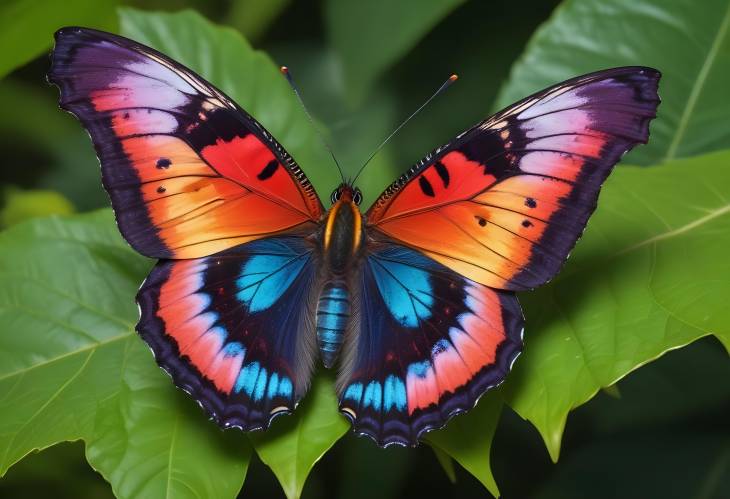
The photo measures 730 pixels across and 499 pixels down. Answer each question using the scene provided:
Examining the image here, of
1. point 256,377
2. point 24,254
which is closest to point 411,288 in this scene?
point 256,377

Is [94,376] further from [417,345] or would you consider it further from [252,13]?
[252,13]

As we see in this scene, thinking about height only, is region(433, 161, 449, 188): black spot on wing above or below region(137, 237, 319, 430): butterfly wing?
above

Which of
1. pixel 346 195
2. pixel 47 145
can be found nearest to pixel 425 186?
pixel 346 195

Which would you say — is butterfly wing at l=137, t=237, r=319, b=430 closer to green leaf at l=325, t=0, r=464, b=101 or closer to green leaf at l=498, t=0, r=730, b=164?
green leaf at l=325, t=0, r=464, b=101

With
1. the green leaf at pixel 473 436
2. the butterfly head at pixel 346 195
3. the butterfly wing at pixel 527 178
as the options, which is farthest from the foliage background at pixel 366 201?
the butterfly head at pixel 346 195

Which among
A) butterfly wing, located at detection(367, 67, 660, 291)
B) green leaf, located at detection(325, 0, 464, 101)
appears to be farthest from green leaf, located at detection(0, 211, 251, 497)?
green leaf, located at detection(325, 0, 464, 101)

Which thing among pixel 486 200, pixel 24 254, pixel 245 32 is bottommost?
pixel 24 254

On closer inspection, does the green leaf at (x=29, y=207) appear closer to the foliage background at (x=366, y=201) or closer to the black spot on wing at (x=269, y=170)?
the foliage background at (x=366, y=201)

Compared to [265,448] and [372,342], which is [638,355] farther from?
[265,448]
